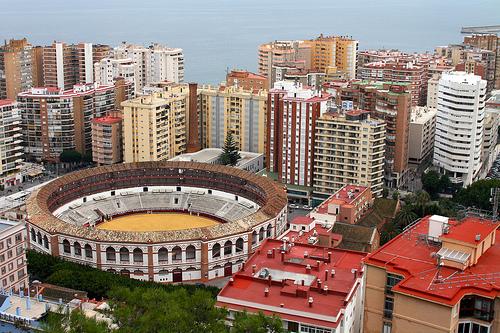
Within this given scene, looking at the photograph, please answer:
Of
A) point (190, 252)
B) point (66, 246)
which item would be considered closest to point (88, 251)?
point (66, 246)

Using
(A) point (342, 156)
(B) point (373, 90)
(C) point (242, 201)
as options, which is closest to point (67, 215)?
(C) point (242, 201)

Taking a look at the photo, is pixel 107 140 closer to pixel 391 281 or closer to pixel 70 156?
pixel 70 156

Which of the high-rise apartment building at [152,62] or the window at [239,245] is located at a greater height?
the high-rise apartment building at [152,62]

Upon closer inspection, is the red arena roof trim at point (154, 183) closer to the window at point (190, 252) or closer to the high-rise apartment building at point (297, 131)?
the window at point (190, 252)

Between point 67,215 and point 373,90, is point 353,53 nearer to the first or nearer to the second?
point 373,90

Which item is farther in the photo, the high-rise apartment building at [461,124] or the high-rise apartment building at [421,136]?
the high-rise apartment building at [421,136]

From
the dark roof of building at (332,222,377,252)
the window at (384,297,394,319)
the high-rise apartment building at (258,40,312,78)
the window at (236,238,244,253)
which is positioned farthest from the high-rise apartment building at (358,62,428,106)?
the window at (384,297,394,319)

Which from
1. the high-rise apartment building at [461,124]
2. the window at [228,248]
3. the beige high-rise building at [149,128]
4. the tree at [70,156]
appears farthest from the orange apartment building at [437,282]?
the tree at [70,156]

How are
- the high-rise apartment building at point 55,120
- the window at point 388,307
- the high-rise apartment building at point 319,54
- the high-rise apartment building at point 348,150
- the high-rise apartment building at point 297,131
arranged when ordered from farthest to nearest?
the high-rise apartment building at point 319,54 → the high-rise apartment building at point 55,120 → the high-rise apartment building at point 297,131 → the high-rise apartment building at point 348,150 → the window at point 388,307
